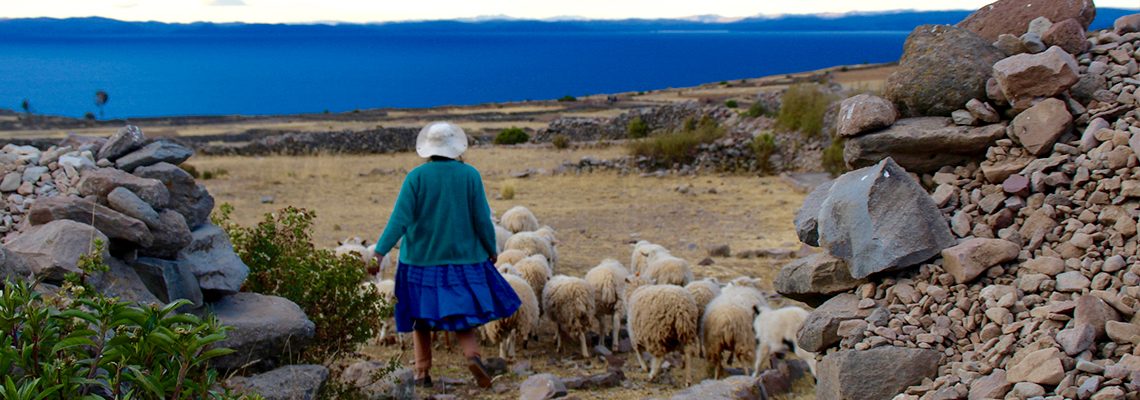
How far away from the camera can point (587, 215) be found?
1512cm

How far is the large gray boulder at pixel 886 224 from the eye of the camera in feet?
15.9

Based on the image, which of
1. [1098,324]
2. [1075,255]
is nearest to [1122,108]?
[1075,255]

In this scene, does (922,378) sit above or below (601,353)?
above

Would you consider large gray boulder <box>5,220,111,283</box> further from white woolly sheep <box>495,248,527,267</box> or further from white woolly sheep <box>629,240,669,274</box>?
white woolly sheep <box>629,240,669,274</box>

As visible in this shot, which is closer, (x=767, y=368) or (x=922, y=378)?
(x=922, y=378)

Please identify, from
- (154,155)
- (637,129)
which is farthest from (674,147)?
(154,155)

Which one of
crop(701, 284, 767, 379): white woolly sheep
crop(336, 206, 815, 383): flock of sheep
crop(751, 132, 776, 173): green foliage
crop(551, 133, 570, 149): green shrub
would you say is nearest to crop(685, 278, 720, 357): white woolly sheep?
crop(336, 206, 815, 383): flock of sheep

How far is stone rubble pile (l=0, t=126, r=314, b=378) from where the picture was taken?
4961mm

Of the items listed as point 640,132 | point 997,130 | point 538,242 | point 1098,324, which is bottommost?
point 640,132

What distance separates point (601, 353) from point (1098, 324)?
4.44 meters

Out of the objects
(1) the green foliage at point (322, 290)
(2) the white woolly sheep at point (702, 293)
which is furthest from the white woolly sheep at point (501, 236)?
(1) the green foliage at point (322, 290)

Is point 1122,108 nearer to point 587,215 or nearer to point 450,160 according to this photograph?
point 450,160

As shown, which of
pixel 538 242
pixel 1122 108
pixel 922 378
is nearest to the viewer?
pixel 922 378

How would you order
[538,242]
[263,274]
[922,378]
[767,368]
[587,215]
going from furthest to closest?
[587,215], [538,242], [767,368], [263,274], [922,378]
